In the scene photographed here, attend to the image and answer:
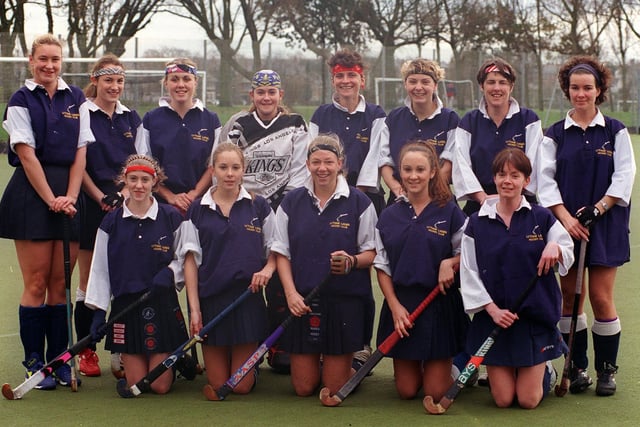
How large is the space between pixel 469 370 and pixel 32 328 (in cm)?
216

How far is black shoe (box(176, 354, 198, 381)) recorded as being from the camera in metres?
4.78

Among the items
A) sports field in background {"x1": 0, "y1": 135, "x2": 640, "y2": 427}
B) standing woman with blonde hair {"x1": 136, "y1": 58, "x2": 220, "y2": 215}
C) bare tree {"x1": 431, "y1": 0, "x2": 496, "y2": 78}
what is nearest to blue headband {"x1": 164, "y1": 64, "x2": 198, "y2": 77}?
standing woman with blonde hair {"x1": 136, "y1": 58, "x2": 220, "y2": 215}

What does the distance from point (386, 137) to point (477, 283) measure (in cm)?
125

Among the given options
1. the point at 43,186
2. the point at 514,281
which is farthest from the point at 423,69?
the point at 43,186

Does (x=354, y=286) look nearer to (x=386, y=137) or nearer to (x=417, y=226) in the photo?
(x=417, y=226)

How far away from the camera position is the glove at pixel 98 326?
464cm

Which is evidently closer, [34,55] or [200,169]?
[34,55]

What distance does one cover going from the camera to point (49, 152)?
4.62 meters

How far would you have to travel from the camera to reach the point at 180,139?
5074 mm

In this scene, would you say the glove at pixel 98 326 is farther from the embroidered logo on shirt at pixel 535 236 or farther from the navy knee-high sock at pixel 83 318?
the embroidered logo on shirt at pixel 535 236

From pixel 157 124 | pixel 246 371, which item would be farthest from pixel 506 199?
pixel 157 124

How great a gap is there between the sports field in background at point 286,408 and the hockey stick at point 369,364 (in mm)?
50

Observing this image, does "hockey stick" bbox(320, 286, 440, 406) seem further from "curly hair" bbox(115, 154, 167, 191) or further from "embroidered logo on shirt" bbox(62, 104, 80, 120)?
"embroidered logo on shirt" bbox(62, 104, 80, 120)

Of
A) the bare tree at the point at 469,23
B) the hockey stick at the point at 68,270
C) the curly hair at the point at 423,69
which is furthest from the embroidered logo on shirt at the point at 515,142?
the bare tree at the point at 469,23
